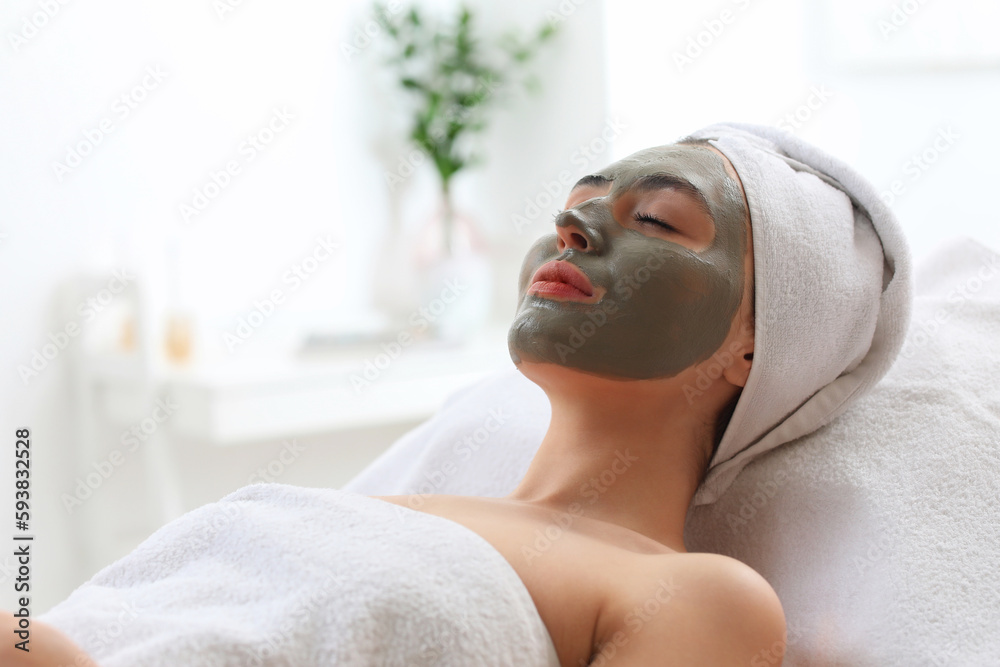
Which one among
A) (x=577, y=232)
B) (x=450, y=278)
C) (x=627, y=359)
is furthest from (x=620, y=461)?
(x=450, y=278)

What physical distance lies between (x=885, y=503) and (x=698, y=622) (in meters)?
0.30

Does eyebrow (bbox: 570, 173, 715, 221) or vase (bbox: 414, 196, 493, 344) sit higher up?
eyebrow (bbox: 570, 173, 715, 221)

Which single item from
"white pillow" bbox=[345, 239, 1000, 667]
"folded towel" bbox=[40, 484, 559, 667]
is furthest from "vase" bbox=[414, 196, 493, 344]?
"folded towel" bbox=[40, 484, 559, 667]

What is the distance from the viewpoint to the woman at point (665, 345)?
837 millimetres

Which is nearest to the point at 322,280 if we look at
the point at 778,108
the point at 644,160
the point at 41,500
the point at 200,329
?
the point at 200,329

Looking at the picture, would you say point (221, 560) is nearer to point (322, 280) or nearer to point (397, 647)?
point (397, 647)

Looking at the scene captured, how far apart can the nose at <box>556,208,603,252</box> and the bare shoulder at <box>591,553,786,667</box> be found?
322mm

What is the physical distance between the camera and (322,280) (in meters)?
2.66

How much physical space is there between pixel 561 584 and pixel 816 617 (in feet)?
0.90

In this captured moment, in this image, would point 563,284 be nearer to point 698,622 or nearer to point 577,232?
point 577,232

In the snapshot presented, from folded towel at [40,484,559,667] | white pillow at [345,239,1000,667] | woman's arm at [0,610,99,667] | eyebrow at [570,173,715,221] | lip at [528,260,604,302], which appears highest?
eyebrow at [570,173,715,221]

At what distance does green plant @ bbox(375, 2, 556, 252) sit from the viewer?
264cm

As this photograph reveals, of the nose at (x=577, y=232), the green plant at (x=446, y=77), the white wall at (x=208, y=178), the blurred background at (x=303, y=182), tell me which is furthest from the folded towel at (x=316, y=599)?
the green plant at (x=446, y=77)

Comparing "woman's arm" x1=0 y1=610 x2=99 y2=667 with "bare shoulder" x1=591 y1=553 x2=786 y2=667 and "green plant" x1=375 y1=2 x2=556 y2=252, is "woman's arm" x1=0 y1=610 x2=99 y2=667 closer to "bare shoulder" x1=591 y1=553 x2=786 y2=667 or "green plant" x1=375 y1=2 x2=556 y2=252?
"bare shoulder" x1=591 y1=553 x2=786 y2=667
